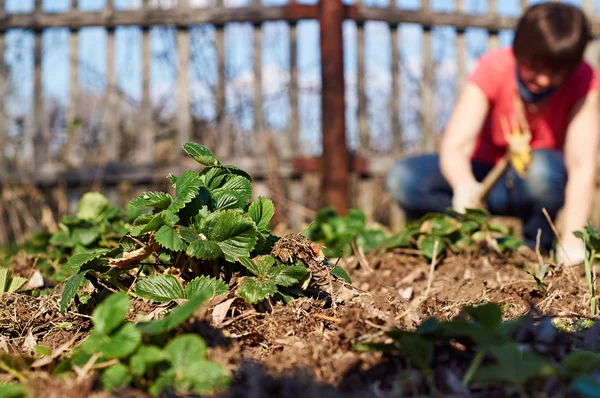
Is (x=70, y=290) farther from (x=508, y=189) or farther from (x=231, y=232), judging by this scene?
(x=508, y=189)

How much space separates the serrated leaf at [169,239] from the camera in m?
1.13

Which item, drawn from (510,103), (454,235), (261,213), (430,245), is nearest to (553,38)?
(510,103)

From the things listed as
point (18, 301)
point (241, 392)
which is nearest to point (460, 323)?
point (241, 392)

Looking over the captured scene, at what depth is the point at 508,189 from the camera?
3.62 meters

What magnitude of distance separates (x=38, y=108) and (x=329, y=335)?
3.71 m

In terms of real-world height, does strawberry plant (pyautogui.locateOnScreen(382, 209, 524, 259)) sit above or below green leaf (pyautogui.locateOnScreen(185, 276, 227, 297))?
below

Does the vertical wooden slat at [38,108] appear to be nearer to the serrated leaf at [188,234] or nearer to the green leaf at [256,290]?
the serrated leaf at [188,234]

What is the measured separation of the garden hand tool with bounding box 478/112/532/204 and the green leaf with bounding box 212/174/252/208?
1784mm

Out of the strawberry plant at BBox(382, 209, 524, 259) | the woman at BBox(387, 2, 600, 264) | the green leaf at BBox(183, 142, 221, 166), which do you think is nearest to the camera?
the green leaf at BBox(183, 142, 221, 166)

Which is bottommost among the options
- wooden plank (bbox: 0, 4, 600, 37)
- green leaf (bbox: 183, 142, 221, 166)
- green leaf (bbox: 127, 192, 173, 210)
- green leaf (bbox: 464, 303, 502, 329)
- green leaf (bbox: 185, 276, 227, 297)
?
green leaf (bbox: 185, 276, 227, 297)

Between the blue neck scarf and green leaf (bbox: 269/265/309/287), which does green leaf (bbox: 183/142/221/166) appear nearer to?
green leaf (bbox: 269/265/309/287)

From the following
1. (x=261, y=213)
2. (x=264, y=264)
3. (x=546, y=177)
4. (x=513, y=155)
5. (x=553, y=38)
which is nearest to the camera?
(x=264, y=264)

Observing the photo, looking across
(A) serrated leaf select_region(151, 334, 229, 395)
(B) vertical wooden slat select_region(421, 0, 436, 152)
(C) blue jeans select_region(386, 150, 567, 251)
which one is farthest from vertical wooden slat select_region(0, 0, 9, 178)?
(A) serrated leaf select_region(151, 334, 229, 395)

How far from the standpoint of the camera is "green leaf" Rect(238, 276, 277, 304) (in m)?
1.13
